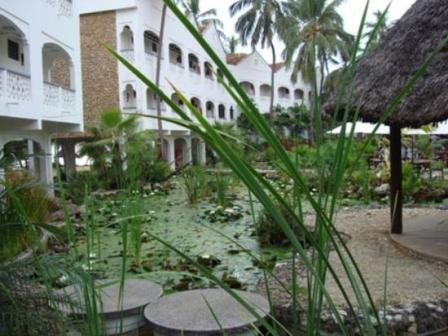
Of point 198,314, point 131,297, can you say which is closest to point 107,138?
point 131,297

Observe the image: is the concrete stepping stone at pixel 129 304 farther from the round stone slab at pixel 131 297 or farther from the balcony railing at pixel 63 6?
the balcony railing at pixel 63 6

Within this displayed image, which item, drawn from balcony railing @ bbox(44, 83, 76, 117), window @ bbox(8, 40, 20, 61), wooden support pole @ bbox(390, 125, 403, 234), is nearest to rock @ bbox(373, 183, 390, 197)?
wooden support pole @ bbox(390, 125, 403, 234)

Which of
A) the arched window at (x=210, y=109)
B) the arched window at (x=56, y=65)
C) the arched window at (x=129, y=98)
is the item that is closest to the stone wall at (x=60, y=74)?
the arched window at (x=56, y=65)

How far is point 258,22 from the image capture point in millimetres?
27250

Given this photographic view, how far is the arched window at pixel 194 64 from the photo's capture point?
2457cm

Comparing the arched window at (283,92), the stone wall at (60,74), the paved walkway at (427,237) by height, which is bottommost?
the paved walkway at (427,237)

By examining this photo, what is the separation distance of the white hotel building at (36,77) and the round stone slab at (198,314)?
5487 millimetres

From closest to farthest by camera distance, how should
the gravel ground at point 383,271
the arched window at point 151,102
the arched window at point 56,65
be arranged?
the gravel ground at point 383,271
the arched window at point 56,65
the arched window at point 151,102

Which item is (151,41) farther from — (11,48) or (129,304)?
(129,304)

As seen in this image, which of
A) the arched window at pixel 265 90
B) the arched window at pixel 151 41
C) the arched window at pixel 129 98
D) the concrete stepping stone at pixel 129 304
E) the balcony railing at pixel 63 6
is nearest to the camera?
the concrete stepping stone at pixel 129 304

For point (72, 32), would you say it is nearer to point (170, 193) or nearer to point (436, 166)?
point (170, 193)

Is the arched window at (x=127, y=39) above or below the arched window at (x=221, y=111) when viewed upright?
above

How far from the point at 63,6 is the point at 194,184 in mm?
6011

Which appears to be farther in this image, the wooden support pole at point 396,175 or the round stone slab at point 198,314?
the wooden support pole at point 396,175
